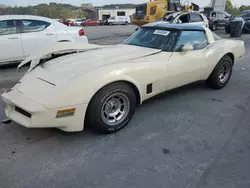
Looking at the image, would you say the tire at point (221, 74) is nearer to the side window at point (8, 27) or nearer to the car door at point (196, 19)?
the side window at point (8, 27)

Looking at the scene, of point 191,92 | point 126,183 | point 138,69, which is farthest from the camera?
point 191,92

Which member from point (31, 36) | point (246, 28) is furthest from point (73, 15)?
point (31, 36)

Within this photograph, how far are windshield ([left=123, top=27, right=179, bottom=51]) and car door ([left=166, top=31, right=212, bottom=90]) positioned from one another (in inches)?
5.2

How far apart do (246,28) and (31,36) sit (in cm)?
1542

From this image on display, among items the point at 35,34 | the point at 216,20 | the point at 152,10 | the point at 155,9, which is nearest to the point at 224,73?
the point at 35,34

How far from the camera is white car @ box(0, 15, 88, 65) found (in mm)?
6137

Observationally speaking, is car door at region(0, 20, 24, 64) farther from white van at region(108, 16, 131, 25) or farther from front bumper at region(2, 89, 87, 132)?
white van at region(108, 16, 131, 25)

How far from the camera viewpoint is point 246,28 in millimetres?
16594

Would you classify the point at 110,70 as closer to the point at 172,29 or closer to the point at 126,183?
the point at 126,183

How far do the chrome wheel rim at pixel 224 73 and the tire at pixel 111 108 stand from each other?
8.04ft

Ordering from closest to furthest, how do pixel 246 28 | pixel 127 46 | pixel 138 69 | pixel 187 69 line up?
pixel 138 69
pixel 187 69
pixel 127 46
pixel 246 28

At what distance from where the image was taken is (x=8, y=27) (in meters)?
6.16

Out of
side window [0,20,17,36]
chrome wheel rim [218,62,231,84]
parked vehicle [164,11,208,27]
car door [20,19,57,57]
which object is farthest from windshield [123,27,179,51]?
parked vehicle [164,11,208,27]

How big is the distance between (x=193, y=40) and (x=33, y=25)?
15.0ft
